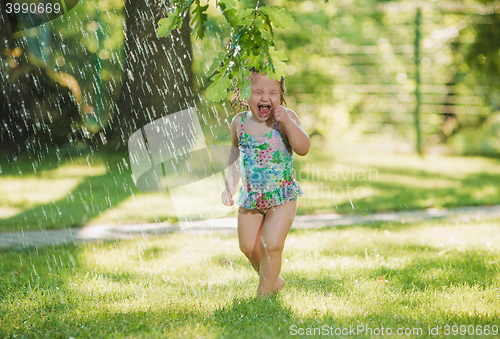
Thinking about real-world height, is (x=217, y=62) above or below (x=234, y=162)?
above

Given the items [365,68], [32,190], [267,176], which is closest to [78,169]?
[32,190]

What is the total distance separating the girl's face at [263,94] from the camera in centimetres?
344

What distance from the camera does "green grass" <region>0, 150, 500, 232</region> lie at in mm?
6844

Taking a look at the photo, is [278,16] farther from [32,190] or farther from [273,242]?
[32,190]

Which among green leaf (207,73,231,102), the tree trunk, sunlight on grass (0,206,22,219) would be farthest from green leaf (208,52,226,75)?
sunlight on grass (0,206,22,219)

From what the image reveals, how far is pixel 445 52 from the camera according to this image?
15.2 metres

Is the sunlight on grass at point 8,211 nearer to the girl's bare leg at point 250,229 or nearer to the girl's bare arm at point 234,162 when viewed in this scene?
the girl's bare arm at point 234,162

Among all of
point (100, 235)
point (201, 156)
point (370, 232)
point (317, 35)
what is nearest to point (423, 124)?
point (317, 35)

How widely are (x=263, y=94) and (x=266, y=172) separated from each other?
562 millimetres

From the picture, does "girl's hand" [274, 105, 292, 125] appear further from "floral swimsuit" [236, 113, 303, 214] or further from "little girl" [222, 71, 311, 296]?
"floral swimsuit" [236, 113, 303, 214]

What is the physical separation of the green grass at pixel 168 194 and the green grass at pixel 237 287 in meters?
1.50

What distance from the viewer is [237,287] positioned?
390cm

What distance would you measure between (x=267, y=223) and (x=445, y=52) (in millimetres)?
13651

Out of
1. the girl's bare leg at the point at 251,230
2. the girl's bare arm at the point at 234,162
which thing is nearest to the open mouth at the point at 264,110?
the girl's bare arm at the point at 234,162
